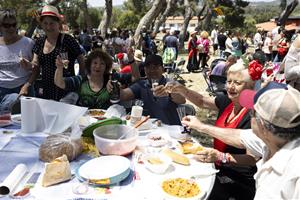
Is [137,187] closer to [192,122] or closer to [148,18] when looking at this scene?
[192,122]

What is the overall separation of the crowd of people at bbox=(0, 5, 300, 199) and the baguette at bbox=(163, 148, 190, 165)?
0.11 meters

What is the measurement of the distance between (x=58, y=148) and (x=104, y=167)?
332 millimetres

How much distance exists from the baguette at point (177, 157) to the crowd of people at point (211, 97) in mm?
114

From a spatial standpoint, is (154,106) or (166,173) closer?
(166,173)

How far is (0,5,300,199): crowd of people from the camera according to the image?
1.42 metres

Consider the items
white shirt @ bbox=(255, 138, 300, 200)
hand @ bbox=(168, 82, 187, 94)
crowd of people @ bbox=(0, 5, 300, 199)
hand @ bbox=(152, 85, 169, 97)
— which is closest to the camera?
white shirt @ bbox=(255, 138, 300, 200)

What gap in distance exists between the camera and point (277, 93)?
1.44 meters

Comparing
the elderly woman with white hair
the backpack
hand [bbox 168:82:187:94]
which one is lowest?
the backpack

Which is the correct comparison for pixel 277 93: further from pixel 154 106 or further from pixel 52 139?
pixel 154 106

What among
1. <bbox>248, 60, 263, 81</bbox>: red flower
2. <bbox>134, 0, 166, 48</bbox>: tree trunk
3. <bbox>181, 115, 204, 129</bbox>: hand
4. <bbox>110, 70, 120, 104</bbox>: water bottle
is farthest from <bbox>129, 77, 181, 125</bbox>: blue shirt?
<bbox>134, 0, 166, 48</bbox>: tree trunk

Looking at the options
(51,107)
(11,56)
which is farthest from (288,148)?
(11,56)

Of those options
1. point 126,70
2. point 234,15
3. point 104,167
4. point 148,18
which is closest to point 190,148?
point 104,167

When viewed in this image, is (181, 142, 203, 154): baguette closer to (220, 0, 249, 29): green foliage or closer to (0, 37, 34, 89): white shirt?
(0, 37, 34, 89): white shirt

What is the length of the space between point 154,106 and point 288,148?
2.11 m
